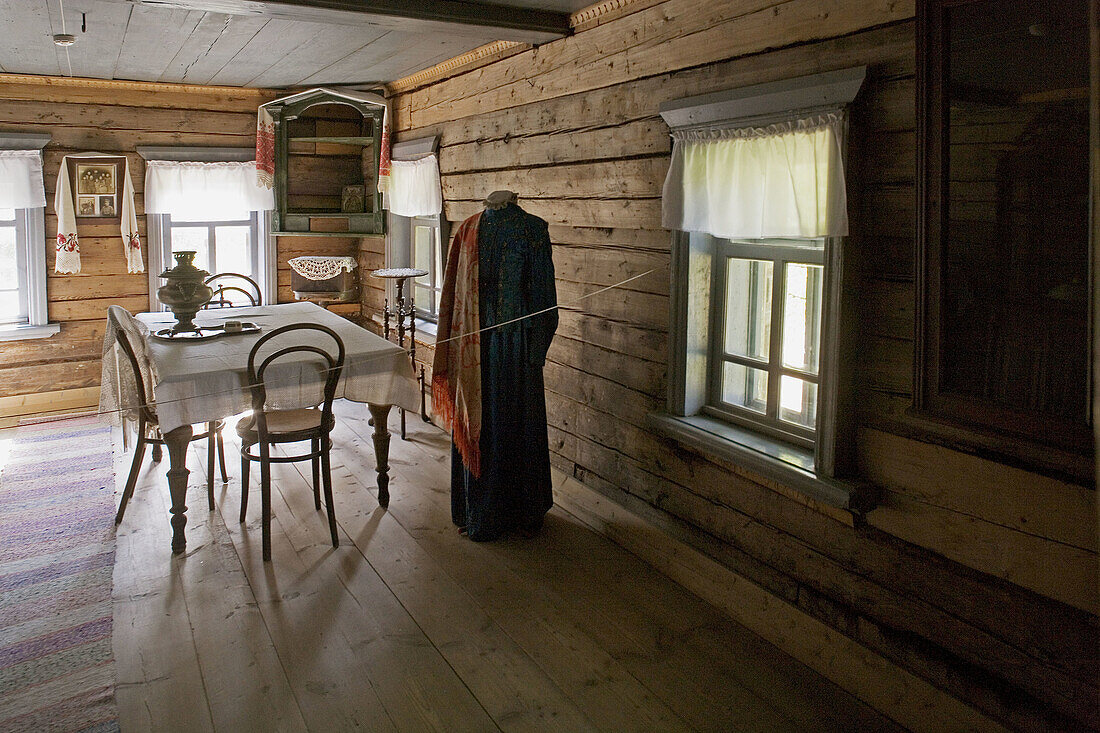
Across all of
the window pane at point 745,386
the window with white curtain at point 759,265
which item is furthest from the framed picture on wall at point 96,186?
the window pane at point 745,386

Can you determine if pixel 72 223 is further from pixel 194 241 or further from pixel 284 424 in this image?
pixel 284 424

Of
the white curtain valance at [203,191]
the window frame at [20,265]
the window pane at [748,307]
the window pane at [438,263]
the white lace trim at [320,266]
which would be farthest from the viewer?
the white lace trim at [320,266]

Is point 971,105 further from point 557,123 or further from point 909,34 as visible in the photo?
point 557,123

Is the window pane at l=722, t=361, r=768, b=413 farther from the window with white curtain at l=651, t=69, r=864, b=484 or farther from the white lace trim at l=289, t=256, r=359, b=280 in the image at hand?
the white lace trim at l=289, t=256, r=359, b=280

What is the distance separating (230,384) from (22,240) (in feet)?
11.5

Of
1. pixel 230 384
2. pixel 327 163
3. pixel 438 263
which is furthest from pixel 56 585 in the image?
pixel 327 163

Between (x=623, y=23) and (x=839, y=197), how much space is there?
1485mm

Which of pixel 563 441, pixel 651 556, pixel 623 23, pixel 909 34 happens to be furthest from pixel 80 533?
pixel 909 34

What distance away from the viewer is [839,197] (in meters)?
2.39

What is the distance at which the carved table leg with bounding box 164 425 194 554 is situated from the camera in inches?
140

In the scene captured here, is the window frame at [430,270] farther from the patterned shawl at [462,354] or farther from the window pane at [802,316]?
the window pane at [802,316]

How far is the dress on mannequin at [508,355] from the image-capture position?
361 cm

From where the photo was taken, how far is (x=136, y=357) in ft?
12.5

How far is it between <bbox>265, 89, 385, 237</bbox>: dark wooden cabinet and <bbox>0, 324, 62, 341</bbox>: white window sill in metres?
1.73
